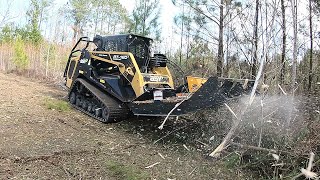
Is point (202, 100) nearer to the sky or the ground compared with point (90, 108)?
nearer to the sky

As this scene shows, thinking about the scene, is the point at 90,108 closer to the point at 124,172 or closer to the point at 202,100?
the point at 202,100

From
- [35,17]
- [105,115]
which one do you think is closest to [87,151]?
[105,115]

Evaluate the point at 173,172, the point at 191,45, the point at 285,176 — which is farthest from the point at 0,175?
the point at 191,45

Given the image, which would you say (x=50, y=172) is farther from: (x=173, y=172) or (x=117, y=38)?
(x=117, y=38)

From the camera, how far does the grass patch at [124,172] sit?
4273 millimetres

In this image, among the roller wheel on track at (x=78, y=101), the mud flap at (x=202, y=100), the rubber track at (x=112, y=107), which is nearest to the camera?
the mud flap at (x=202, y=100)

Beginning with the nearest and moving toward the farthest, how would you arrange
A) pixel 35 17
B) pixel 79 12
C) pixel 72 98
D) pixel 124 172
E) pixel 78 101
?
pixel 124 172 → pixel 78 101 → pixel 72 98 → pixel 35 17 → pixel 79 12

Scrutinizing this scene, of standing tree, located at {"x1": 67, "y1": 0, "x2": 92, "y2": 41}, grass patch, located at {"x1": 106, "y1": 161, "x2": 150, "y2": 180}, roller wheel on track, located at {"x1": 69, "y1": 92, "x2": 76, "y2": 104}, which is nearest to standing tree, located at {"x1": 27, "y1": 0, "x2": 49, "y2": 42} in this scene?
standing tree, located at {"x1": 67, "y1": 0, "x2": 92, "y2": 41}

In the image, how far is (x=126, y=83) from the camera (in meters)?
7.21

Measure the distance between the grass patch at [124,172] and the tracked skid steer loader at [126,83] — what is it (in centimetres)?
133

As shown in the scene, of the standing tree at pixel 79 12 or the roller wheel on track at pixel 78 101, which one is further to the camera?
the standing tree at pixel 79 12

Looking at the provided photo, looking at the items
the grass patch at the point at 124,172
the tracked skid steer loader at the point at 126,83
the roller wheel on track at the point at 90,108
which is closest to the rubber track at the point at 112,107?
the tracked skid steer loader at the point at 126,83

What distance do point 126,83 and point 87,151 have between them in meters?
2.31

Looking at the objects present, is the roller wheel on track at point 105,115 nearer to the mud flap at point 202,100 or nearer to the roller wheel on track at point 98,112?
the roller wheel on track at point 98,112
